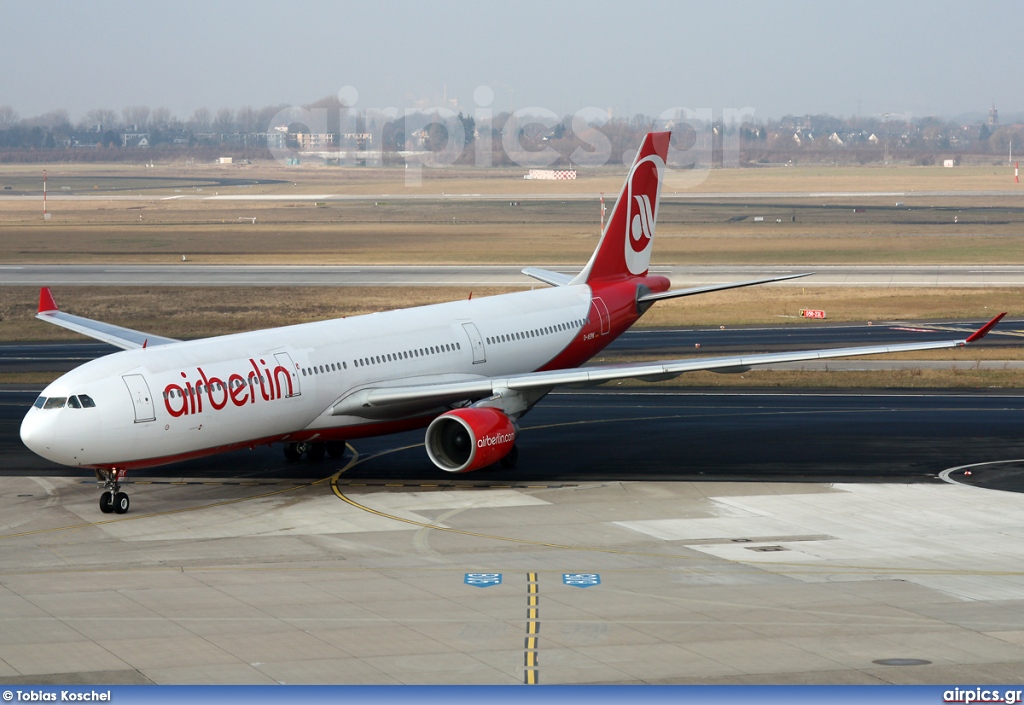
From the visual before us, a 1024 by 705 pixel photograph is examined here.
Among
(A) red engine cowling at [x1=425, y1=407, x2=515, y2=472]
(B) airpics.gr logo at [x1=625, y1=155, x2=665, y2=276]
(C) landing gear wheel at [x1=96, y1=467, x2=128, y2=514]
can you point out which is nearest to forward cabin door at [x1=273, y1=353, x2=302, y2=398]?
(A) red engine cowling at [x1=425, y1=407, x2=515, y2=472]

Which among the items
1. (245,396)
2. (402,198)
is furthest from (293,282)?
(402,198)

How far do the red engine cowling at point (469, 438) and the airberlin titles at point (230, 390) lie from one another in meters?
4.50

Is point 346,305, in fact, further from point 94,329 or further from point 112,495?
point 112,495

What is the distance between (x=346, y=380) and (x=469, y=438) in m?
4.02

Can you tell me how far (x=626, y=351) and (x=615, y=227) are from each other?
14.3 m

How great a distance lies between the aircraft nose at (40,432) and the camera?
30.9 meters

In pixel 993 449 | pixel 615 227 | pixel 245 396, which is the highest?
pixel 615 227

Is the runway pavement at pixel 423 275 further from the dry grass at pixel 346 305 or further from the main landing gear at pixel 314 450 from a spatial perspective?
the main landing gear at pixel 314 450

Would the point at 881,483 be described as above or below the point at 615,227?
below

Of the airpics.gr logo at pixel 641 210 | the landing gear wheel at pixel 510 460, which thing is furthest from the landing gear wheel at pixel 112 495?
the airpics.gr logo at pixel 641 210

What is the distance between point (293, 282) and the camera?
88062mm

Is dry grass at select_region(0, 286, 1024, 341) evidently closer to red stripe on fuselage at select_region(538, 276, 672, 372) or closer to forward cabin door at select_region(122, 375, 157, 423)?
red stripe on fuselage at select_region(538, 276, 672, 372)

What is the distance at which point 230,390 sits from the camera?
110 feet

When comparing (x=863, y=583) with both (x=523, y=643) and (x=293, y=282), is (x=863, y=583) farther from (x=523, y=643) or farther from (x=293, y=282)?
(x=293, y=282)
